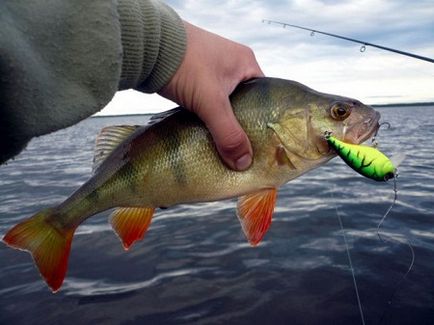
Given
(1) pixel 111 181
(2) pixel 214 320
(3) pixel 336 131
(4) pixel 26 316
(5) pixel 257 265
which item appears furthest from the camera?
(5) pixel 257 265

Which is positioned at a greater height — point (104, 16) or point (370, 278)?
point (104, 16)

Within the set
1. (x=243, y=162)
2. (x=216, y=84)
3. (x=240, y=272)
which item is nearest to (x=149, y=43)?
(x=216, y=84)

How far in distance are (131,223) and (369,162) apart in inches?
62.8

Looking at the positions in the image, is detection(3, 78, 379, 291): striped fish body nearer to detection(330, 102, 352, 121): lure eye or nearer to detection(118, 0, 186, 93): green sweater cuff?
detection(330, 102, 352, 121): lure eye

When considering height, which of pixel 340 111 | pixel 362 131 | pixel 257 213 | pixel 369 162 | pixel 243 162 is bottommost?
pixel 257 213

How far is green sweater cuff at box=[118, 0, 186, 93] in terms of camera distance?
1925 mm

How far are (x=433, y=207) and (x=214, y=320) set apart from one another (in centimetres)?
573

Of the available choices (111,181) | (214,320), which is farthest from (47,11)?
(214,320)

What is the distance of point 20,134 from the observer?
4.82ft

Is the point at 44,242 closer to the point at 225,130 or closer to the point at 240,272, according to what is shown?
the point at 225,130

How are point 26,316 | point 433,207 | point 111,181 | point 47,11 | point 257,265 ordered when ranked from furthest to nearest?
1. point 433,207
2. point 257,265
3. point 26,316
4. point 111,181
5. point 47,11

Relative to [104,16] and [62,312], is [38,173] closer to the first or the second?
[62,312]

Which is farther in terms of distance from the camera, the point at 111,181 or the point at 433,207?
the point at 433,207

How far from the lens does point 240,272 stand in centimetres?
563
